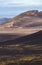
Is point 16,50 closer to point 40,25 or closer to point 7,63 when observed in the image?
point 7,63

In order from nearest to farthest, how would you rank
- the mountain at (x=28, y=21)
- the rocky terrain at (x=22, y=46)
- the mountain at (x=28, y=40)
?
the rocky terrain at (x=22, y=46)
the mountain at (x=28, y=40)
the mountain at (x=28, y=21)

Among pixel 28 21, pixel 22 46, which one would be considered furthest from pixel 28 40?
pixel 28 21

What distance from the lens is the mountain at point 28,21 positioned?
104438mm

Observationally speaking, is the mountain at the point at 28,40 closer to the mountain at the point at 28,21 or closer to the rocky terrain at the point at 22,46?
the rocky terrain at the point at 22,46

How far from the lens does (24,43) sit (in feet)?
214

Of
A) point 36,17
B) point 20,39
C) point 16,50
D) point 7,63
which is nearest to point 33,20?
point 36,17

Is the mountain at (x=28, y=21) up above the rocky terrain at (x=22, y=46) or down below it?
above

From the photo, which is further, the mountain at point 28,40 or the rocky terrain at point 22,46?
the mountain at point 28,40

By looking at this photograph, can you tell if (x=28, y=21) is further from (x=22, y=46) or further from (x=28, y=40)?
(x=22, y=46)

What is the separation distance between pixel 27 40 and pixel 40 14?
45756 mm

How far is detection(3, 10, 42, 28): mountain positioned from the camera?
104 meters

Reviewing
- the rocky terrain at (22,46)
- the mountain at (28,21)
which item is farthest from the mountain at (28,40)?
the mountain at (28,21)

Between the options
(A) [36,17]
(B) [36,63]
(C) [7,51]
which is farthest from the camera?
(A) [36,17]

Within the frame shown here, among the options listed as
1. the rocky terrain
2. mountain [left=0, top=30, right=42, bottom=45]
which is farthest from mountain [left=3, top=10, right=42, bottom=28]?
mountain [left=0, top=30, right=42, bottom=45]
